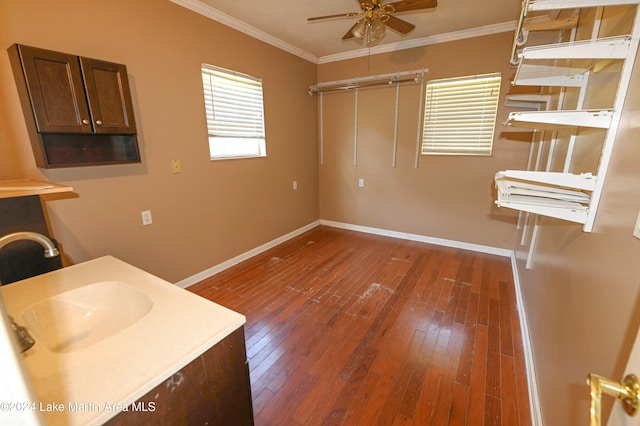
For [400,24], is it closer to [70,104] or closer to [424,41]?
[424,41]

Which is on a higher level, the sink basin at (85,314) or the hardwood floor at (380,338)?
the sink basin at (85,314)

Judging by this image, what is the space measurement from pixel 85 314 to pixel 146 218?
1437 mm

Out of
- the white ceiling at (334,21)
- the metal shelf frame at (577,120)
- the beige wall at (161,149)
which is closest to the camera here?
the metal shelf frame at (577,120)

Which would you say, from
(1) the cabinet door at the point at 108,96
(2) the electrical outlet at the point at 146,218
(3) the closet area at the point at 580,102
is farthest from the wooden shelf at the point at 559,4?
(2) the electrical outlet at the point at 146,218

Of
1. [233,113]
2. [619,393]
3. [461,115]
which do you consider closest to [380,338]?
[619,393]

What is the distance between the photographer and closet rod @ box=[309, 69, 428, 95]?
3441mm

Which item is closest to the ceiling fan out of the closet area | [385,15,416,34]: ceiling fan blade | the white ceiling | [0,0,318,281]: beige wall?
[385,15,416,34]: ceiling fan blade

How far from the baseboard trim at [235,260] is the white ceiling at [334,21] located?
253cm

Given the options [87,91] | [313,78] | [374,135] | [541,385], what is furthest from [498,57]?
[87,91]

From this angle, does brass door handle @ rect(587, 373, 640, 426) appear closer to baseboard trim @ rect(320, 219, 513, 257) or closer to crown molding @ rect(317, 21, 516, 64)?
baseboard trim @ rect(320, 219, 513, 257)

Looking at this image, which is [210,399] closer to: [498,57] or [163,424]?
[163,424]

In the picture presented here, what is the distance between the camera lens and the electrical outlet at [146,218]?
7.66 feet

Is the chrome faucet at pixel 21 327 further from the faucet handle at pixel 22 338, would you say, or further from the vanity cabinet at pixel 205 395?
the vanity cabinet at pixel 205 395

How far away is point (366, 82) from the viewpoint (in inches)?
149
